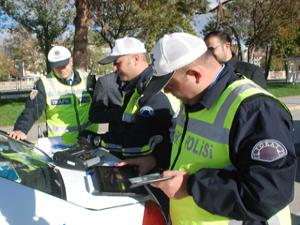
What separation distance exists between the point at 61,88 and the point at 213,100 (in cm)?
274

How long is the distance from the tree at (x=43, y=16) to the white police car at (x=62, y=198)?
22.5 metres

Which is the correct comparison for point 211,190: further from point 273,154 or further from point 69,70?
point 69,70

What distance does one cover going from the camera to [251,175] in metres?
1.56

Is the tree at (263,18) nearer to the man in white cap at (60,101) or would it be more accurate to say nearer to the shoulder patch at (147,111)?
the man in white cap at (60,101)

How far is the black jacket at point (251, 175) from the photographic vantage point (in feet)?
5.08

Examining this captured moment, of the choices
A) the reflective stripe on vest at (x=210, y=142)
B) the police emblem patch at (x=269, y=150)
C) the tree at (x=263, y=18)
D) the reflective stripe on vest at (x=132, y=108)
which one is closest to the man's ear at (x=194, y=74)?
the reflective stripe on vest at (x=210, y=142)

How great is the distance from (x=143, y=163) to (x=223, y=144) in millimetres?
1042

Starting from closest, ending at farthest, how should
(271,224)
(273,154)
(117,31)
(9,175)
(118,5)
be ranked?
1. (273,154)
2. (271,224)
3. (9,175)
4. (118,5)
5. (117,31)

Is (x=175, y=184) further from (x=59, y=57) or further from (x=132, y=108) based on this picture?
(x=59, y=57)

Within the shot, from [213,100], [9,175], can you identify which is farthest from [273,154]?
[9,175]

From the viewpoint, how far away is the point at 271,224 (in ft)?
5.86

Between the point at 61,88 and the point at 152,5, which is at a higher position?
the point at 152,5

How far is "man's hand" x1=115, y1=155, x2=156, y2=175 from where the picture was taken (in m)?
2.62

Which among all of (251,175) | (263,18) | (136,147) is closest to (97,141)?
(136,147)
